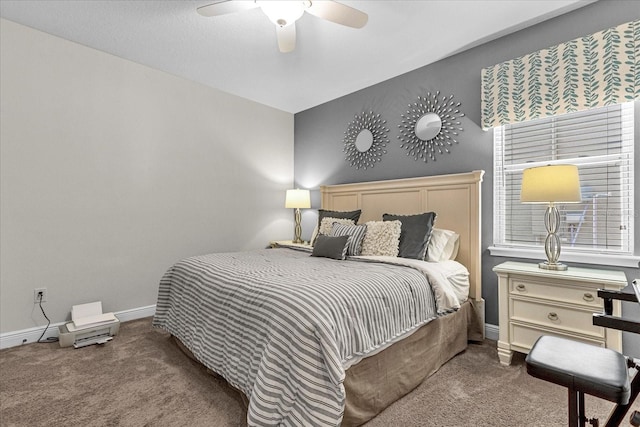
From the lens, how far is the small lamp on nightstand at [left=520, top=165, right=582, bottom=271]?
2.04m

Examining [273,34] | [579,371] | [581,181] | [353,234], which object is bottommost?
[579,371]

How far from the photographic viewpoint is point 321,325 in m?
1.38

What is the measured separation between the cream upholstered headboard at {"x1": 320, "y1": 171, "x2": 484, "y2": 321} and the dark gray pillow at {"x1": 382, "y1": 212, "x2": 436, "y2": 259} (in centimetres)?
26

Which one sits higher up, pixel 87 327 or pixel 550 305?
pixel 550 305

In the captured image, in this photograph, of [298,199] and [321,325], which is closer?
[321,325]

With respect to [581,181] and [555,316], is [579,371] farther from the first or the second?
[581,181]

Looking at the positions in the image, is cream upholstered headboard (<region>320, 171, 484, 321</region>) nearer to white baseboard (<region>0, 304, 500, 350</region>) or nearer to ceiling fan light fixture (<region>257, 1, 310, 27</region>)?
white baseboard (<region>0, 304, 500, 350</region>)

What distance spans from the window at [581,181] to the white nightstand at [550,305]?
10.5 inches

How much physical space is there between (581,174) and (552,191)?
53cm

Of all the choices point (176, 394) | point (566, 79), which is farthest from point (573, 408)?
point (566, 79)

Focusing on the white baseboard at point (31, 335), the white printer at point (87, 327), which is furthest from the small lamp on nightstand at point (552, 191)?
the white printer at point (87, 327)

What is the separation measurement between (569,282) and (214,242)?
342cm

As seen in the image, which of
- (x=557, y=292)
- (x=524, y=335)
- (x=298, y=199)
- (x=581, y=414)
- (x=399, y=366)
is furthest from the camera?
(x=298, y=199)

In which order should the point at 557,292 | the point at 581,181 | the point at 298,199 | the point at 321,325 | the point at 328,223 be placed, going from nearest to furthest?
the point at 321,325 → the point at 557,292 → the point at 581,181 → the point at 328,223 → the point at 298,199
